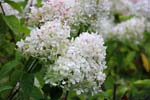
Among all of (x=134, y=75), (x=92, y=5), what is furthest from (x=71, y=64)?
(x=134, y=75)

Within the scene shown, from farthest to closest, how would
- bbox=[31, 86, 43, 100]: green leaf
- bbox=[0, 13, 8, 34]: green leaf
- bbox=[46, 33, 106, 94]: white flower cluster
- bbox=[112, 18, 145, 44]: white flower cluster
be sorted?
1. bbox=[112, 18, 145, 44]: white flower cluster
2. bbox=[0, 13, 8, 34]: green leaf
3. bbox=[31, 86, 43, 100]: green leaf
4. bbox=[46, 33, 106, 94]: white flower cluster

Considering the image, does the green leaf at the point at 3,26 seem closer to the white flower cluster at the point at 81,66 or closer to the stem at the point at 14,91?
the stem at the point at 14,91

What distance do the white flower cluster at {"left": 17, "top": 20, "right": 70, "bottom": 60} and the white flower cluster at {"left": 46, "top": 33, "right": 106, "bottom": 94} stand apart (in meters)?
0.03

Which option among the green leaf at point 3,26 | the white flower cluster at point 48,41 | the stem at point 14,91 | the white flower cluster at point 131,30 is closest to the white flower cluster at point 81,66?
the white flower cluster at point 48,41

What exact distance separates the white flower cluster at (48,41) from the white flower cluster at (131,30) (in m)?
2.19

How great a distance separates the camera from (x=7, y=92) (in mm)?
1662

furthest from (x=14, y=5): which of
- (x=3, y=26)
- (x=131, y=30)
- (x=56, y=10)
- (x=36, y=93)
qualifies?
(x=131, y=30)

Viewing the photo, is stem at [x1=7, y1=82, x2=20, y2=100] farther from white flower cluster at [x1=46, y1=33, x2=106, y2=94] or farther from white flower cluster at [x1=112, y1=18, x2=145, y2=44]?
white flower cluster at [x1=112, y1=18, x2=145, y2=44]

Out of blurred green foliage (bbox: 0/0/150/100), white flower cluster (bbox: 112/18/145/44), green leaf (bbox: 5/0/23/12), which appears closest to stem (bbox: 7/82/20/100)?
blurred green foliage (bbox: 0/0/150/100)

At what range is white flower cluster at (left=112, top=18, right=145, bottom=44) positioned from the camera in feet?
11.6

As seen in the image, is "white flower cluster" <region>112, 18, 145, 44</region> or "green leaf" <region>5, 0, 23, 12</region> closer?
"green leaf" <region>5, 0, 23, 12</region>

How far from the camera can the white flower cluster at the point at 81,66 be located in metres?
1.33

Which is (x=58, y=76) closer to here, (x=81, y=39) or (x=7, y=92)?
(x=81, y=39)

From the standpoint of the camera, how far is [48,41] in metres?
1.36
